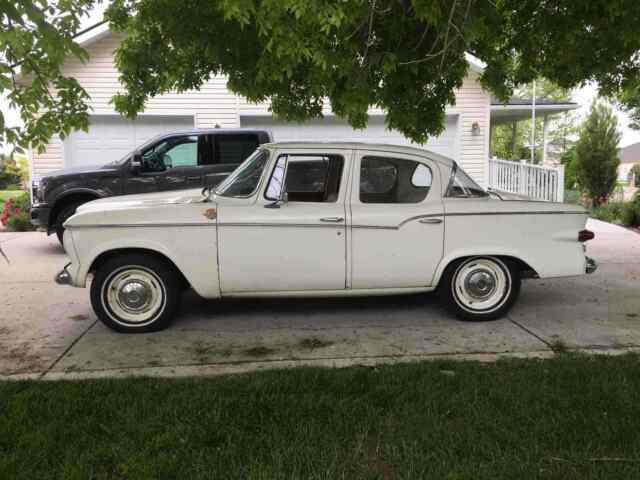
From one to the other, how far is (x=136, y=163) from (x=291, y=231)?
506 cm

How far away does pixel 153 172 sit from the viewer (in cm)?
941

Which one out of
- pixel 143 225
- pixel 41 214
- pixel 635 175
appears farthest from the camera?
pixel 635 175

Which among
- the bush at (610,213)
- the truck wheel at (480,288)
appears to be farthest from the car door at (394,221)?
the bush at (610,213)

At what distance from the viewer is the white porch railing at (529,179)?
13.6 meters

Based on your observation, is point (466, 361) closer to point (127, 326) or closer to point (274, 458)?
point (274, 458)

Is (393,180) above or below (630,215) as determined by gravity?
above

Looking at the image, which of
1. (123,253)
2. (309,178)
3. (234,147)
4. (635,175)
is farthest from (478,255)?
(635,175)

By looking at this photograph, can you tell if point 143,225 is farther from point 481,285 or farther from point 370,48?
point 481,285

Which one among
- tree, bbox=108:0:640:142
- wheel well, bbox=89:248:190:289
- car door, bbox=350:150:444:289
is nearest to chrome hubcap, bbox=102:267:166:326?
wheel well, bbox=89:248:190:289

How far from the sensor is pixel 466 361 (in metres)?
4.45

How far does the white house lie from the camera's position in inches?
538

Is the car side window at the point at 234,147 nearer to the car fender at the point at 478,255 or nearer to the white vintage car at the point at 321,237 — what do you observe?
the white vintage car at the point at 321,237

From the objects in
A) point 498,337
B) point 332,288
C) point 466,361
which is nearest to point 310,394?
point 466,361

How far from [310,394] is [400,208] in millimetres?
2225
